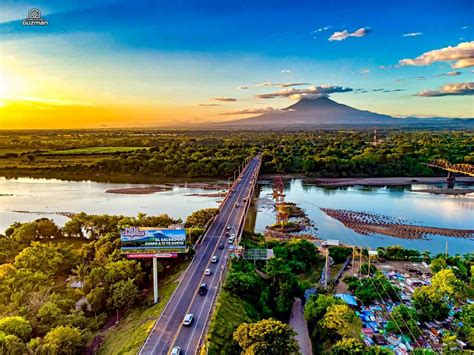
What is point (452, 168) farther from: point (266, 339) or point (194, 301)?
point (266, 339)

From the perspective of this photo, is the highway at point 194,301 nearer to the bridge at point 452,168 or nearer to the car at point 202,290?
the car at point 202,290

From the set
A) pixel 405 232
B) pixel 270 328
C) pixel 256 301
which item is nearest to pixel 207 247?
pixel 256 301

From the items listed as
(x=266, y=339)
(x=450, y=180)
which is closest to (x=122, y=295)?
(x=266, y=339)

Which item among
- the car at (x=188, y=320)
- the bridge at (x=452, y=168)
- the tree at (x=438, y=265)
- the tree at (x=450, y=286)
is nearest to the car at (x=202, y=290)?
the car at (x=188, y=320)

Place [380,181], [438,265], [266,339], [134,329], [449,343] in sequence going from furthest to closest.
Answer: [380,181]
[438,265]
[134,329]
[449,343]
[266,339]

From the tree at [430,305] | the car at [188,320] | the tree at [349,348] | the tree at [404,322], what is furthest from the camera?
the tree at [430,305]

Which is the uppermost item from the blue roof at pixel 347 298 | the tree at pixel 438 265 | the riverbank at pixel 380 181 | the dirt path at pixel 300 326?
the riverbank at pixel 380 181

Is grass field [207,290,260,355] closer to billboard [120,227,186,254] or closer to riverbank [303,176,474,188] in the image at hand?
billboard [120,227,186,254]
